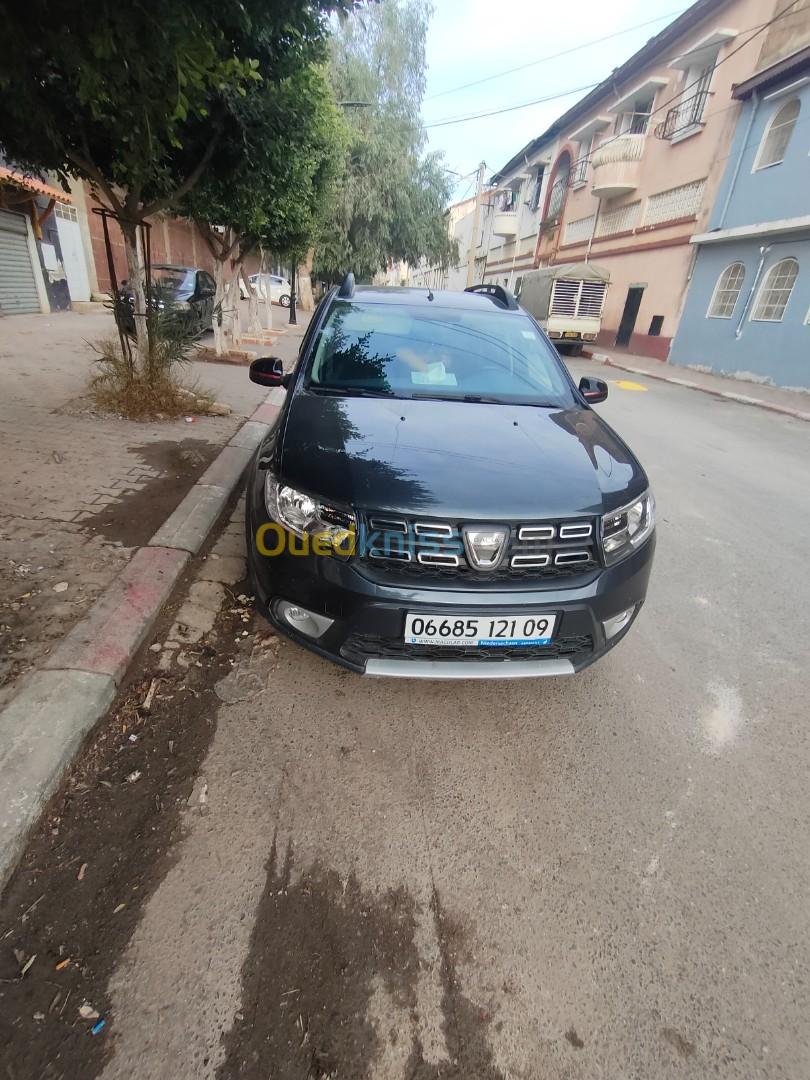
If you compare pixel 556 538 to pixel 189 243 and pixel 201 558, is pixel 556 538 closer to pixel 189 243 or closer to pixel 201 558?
pixel 201 558

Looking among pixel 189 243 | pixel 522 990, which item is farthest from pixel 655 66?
pixel 522 990

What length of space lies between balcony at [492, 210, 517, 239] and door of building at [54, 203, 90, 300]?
2767cm

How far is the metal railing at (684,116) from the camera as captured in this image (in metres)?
16.9

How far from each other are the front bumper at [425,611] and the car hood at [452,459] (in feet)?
0.93

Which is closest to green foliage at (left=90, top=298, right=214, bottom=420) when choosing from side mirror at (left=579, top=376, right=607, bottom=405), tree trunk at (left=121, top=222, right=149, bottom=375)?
tree trunk at (left=121, top=222, right=149, bottom=375)

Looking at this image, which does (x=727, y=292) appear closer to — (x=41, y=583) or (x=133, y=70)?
(x=133, y=70)

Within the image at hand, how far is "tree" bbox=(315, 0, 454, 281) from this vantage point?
20.1 m

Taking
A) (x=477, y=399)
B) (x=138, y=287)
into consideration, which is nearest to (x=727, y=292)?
(x=138, y=287)

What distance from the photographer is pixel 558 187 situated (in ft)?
93.0

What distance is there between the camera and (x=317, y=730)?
228 centimetres

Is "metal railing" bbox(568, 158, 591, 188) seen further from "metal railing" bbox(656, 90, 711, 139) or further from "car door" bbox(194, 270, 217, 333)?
"car door" bbox(194, 270, 217, 333)

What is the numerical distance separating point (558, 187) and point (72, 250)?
24080 mm

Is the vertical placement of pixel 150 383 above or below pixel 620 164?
below

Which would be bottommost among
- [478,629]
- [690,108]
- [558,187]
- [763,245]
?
[478,629]
